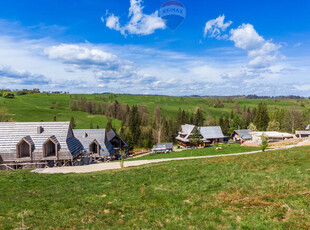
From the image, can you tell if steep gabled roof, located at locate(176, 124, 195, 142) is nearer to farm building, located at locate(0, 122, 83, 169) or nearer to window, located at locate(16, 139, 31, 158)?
farm building, located at locate(0, 122, 83, 169)

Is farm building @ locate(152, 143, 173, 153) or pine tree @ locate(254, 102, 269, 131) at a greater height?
pine tree @ locate(254, 102, 269, 131)

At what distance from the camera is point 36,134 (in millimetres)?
36969

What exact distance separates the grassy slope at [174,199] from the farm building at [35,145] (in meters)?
16.2

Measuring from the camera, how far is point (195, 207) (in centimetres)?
1140

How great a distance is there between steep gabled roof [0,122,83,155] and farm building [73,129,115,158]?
673 cm

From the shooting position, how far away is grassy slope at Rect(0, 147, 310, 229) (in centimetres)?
975

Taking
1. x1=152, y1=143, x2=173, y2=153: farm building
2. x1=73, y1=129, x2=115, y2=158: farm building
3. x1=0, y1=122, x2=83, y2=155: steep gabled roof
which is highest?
x1=0, y1=122, x2=83, y2=155: steep gabled roof

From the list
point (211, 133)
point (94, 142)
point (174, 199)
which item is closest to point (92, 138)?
point (94, 142)

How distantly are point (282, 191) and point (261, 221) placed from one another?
4315 mm

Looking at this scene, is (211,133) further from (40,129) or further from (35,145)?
(35,145)

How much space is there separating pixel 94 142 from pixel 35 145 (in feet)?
41.3

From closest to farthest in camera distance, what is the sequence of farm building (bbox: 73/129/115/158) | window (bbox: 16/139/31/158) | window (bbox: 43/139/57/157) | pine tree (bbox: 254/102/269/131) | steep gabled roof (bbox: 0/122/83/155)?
1. window (bbox: 16/139/31/158)
2. window (bbox: 43/139/57/157)
3. steep gabled roof (bbox: 0/122/83/155)
4. farm building (bbox: 73/129/115/158)
5. pine tree (bbox: 254/102/269/131)

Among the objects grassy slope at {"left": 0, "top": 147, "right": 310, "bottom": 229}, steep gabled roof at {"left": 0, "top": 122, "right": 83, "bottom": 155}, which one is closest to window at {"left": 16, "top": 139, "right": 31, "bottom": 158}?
steep gabled roof at {"left": 0, "top": 122, "right": 83, "bottom": 155}

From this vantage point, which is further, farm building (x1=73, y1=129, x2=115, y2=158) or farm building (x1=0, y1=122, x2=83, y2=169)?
farm building (x1=73, y1=129, x2=115, y2=158)
